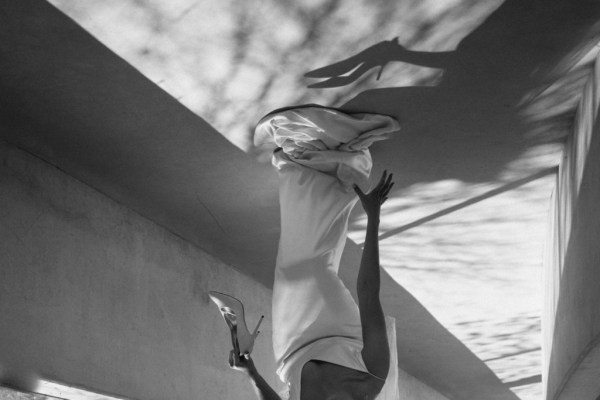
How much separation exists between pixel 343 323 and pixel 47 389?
57.2 inches

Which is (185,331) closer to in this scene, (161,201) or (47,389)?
(161,201)

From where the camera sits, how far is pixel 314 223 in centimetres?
411

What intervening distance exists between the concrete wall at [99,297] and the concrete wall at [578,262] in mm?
2046

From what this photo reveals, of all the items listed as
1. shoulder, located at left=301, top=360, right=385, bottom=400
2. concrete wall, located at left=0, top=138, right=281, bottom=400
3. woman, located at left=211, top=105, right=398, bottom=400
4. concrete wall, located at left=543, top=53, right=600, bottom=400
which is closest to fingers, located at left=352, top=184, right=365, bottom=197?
woman, located at left=211, top=105, right=398, bottom=400

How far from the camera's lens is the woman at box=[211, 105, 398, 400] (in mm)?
3699

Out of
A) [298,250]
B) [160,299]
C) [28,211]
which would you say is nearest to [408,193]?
[298,250]

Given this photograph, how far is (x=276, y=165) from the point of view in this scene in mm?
4344

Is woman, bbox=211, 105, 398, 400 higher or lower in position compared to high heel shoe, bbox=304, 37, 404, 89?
lower

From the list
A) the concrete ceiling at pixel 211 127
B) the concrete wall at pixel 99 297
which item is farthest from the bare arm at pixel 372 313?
the concrete wall at pixel 99 297

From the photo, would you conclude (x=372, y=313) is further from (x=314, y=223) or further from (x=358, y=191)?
(x=314, y=223)

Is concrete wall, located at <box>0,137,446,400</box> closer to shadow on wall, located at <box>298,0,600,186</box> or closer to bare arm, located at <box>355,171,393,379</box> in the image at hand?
shadow on wall, located at <box>298,0,600,186</box>

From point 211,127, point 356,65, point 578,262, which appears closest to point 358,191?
point 356,65

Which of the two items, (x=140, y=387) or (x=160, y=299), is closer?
(x=140, y=387)

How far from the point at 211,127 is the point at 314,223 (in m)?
0.66
